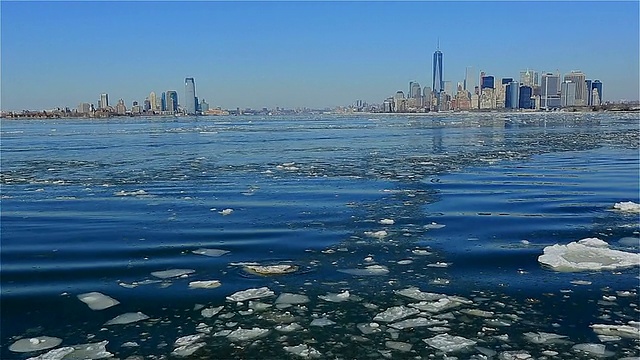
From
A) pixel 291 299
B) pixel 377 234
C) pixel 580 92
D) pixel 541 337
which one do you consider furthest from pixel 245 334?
pixel 580 92

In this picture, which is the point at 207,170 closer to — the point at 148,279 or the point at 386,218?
the point at 386,218

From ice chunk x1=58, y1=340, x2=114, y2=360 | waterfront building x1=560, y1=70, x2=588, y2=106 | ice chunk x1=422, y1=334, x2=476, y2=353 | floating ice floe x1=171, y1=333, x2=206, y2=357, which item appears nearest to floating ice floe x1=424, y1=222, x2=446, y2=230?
ice chunk x1=422, y1=334, x2=476, y2=353

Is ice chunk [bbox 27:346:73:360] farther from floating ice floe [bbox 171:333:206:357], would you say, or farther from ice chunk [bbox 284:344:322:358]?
ice chunk [bbox 284:344:322:358]

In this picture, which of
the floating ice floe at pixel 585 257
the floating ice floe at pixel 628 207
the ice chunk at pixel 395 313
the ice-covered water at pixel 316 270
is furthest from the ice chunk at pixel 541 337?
the floating ice floe at pixel 628 207

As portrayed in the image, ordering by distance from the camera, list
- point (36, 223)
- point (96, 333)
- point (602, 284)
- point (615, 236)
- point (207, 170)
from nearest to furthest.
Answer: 1. point (96, 333)
2. point (602, 284)
3. point (615, 236)
4. point (36, 223)
5. point (207, 170)

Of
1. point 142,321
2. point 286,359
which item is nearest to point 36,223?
point 142,321

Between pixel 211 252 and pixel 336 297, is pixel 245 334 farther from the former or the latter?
pixel 211 252
